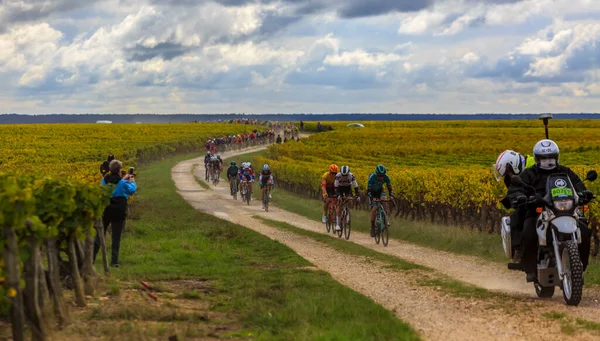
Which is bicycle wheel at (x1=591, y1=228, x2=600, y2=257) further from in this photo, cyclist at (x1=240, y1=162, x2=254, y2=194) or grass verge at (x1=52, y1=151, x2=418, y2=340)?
cyclist at (x1=240, y1=162, x2=254, y2=194)

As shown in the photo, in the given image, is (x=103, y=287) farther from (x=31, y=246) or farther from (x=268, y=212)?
(x=268, y=212)

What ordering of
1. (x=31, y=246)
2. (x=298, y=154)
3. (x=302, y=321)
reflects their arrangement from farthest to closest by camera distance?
(x=298, y=154), (x=302, y=321), (x=31, y=246)

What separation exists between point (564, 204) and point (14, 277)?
6.84 m

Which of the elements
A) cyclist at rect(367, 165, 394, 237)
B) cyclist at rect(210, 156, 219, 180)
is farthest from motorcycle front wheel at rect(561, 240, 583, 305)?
cyclist at rect(210, 156, 219, 180)

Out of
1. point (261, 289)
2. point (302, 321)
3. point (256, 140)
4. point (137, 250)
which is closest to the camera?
point (302, 321)

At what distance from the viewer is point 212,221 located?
28.7m

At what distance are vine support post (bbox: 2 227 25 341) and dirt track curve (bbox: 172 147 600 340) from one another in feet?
14.6

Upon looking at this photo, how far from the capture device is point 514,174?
→ 12609 mm

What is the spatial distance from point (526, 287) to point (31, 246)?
8.26 m

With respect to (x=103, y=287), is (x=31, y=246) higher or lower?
higher

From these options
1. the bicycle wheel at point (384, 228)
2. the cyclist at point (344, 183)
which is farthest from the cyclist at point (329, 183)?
the bicycle wheel at point (384, 228)

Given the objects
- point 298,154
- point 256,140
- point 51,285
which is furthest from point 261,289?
point 256,140

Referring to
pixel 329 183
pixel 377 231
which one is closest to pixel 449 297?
pixel 377 231

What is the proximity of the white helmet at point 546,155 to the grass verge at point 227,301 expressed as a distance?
9.81 ft
